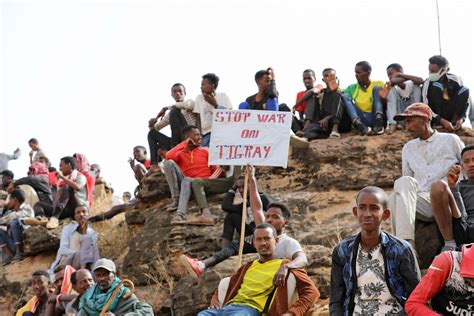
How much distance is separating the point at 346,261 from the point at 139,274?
631 cm

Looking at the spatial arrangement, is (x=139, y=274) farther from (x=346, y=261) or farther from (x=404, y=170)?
(x=346, y=261)

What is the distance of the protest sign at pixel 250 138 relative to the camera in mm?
12961

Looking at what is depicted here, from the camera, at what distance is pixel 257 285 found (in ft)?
32.6

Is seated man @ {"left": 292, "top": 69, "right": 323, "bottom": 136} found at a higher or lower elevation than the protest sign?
higher

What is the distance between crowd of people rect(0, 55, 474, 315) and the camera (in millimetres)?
8109

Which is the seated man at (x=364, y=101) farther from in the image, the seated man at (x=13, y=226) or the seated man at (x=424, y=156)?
the seated man at (x=13, y=226)

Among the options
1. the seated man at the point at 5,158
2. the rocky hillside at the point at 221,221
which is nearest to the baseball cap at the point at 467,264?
the rocky hillside at the point at 221,221

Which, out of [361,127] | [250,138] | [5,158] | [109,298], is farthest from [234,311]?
[5,158]

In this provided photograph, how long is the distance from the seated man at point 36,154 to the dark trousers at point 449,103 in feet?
33.3

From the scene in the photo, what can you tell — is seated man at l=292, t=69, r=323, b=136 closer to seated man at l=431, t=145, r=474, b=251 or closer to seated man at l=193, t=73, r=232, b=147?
seated man at l=193, t=73, r=232, b=147

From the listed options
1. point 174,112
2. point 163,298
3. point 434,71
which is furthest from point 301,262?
point 174,112

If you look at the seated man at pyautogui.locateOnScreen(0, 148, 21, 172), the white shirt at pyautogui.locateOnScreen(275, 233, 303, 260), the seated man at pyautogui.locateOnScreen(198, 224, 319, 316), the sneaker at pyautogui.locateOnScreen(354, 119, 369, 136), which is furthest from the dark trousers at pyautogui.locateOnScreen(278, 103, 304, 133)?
→ the seated man at pyautogui.locateOnScreen(0, 148, 21, 172)

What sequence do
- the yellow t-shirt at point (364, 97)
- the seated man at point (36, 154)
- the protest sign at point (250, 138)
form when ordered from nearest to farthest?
1. the protest sign at point (250, 138)
2. the yellow t-shirt at point (364, 97)
3. the seated man at point (36, 154)

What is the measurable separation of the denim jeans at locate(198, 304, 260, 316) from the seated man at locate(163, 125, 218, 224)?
4.66 meters
